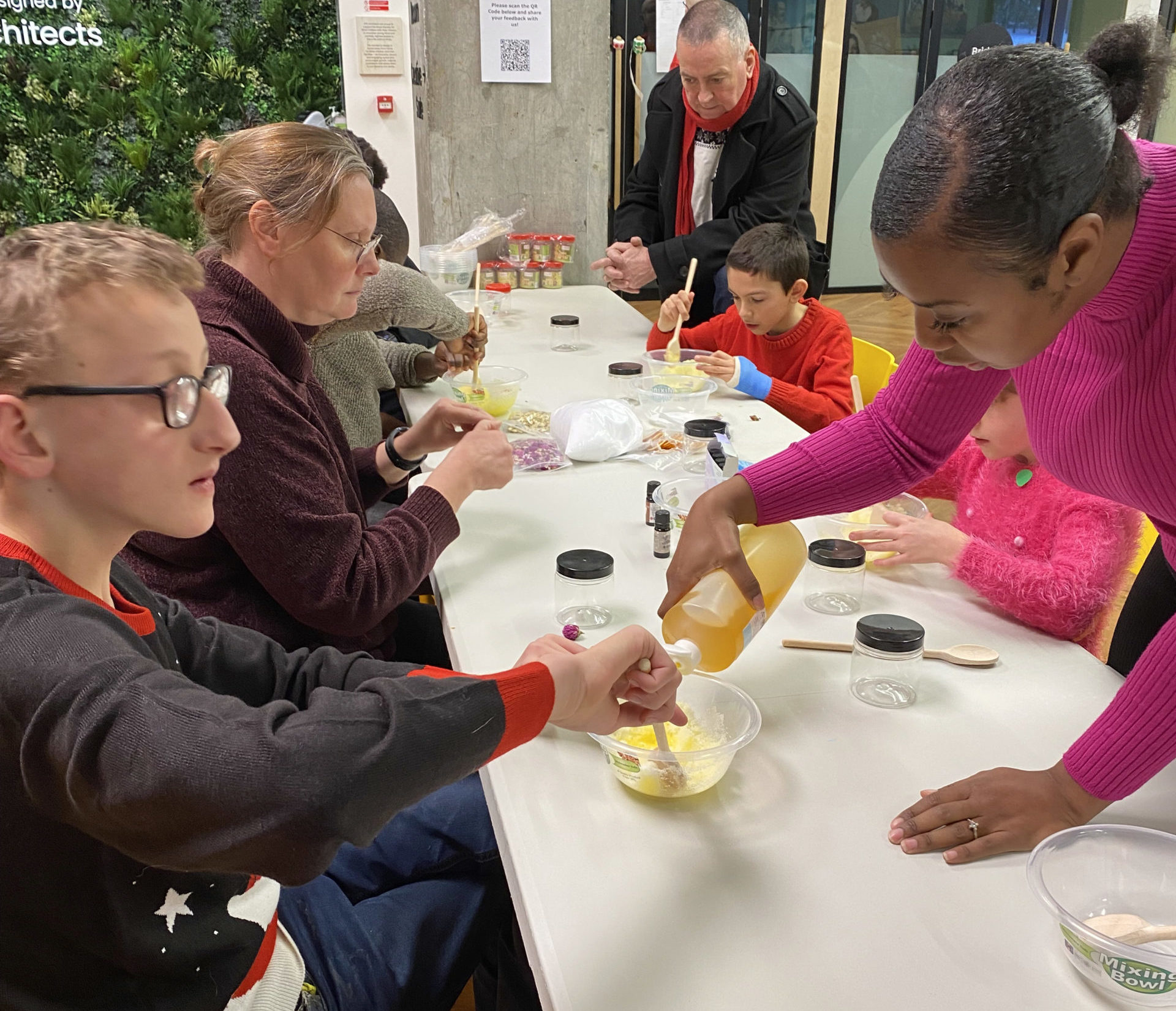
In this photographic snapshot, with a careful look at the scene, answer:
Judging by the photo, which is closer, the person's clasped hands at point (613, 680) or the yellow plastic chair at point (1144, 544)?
the person's clasped hands at point (613, 680)

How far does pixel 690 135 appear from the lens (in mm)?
3652

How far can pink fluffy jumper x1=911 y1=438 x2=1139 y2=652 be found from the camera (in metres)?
1.39

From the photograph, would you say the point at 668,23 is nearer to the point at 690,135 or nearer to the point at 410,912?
the point at 690,135

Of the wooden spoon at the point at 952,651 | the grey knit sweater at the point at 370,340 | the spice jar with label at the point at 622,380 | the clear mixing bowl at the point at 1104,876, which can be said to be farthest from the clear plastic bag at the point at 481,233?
the clear mixing bowl at the point at 1104,876

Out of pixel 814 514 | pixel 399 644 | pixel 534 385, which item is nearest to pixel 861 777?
pixel 814 514

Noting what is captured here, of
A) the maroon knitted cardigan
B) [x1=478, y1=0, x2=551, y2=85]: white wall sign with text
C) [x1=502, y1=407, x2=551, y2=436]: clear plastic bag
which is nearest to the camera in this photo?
the maroon knitted cardigan

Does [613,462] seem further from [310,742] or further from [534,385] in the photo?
[310,742]

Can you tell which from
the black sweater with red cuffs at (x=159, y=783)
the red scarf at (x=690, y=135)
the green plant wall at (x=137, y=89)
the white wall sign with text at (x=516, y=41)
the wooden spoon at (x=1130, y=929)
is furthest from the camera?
the green plant wall at (x=137, y=89)

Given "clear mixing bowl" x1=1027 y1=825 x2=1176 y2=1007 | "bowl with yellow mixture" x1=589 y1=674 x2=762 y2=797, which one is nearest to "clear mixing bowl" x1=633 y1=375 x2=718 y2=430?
"bowl with yellow mixture" x1=589 y1=674 x2=762 y2=797

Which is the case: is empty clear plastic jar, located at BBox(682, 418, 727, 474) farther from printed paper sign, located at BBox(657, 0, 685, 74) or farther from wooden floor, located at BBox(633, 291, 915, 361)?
wooden floor, located at BBox(633, 291, 915, 361)

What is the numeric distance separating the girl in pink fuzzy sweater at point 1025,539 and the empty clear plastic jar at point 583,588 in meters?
0.44

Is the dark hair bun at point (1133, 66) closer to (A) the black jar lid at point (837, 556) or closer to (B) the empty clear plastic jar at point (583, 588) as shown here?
(A) the black jar lid at point (837, 556)

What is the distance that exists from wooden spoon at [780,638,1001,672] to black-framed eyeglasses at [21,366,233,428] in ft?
2.75

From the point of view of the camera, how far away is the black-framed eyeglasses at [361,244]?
62.1 inches
